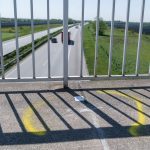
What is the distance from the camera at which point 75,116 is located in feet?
14.3

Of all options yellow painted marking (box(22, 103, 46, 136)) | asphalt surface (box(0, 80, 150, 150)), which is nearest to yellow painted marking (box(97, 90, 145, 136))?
asphalt surface (box(0, 80, 150, 150))

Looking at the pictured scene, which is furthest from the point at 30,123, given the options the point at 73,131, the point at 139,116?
the point at 139,116

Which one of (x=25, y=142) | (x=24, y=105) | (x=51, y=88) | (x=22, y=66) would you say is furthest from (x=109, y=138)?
(x=22, y=66)

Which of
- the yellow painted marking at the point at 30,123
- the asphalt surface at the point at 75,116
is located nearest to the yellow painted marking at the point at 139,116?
the asphalt surface at the point at 75,116

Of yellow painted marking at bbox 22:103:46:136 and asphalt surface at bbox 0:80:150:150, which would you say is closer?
asphalt surface at bbox 0:80:150:150

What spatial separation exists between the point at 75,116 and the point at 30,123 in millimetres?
696

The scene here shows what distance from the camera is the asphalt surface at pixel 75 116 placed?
11.8ft

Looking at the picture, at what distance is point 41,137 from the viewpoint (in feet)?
12.2

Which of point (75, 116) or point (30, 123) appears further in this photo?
point (75, 116)

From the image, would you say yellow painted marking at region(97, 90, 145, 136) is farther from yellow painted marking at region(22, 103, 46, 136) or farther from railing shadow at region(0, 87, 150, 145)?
yellow painted marking at region(22, 103, 46, 136)

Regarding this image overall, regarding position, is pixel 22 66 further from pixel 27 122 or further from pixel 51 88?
pixel 27 122

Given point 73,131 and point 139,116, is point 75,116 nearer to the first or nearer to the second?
point 73,131

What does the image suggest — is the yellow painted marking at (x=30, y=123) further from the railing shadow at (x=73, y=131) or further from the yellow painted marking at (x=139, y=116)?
the yellow painted marking at (x=139, y=116)

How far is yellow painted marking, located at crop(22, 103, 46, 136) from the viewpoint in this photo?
384 cm
